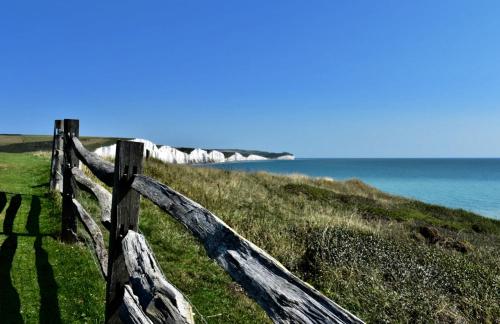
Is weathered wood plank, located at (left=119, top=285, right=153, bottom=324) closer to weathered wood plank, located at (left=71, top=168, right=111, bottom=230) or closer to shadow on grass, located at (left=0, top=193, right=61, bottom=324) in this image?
weathered wood plank, located at (left=71, top=168, right=111, bottom=230)

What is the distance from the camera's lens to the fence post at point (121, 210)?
383 centimetres

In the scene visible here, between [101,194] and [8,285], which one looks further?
[101,194]

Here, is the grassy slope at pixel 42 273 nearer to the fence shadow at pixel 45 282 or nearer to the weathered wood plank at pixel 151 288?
the fence shadow at pixel 45 282

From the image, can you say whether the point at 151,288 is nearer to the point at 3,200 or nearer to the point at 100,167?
the point at 100,167

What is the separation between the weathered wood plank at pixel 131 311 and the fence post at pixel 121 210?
1.43 ft

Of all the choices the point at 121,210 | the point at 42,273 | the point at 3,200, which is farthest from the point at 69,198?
the point at 121,210

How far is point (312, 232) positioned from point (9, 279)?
6.41m

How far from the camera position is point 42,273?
18.9 ft

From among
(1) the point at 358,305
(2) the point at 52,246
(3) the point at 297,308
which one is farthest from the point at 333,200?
(3) the point at 297,308

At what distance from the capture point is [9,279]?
5.40m

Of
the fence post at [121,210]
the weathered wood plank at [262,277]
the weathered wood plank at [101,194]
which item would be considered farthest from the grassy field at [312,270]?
the weathered wood plank at [262,277]

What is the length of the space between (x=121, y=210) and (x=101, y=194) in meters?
1.74

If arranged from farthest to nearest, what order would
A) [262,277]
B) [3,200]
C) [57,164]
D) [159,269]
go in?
[57,164], [3,200], [159,269], [262,277]

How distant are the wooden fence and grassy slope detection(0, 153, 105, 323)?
592 millimetres
